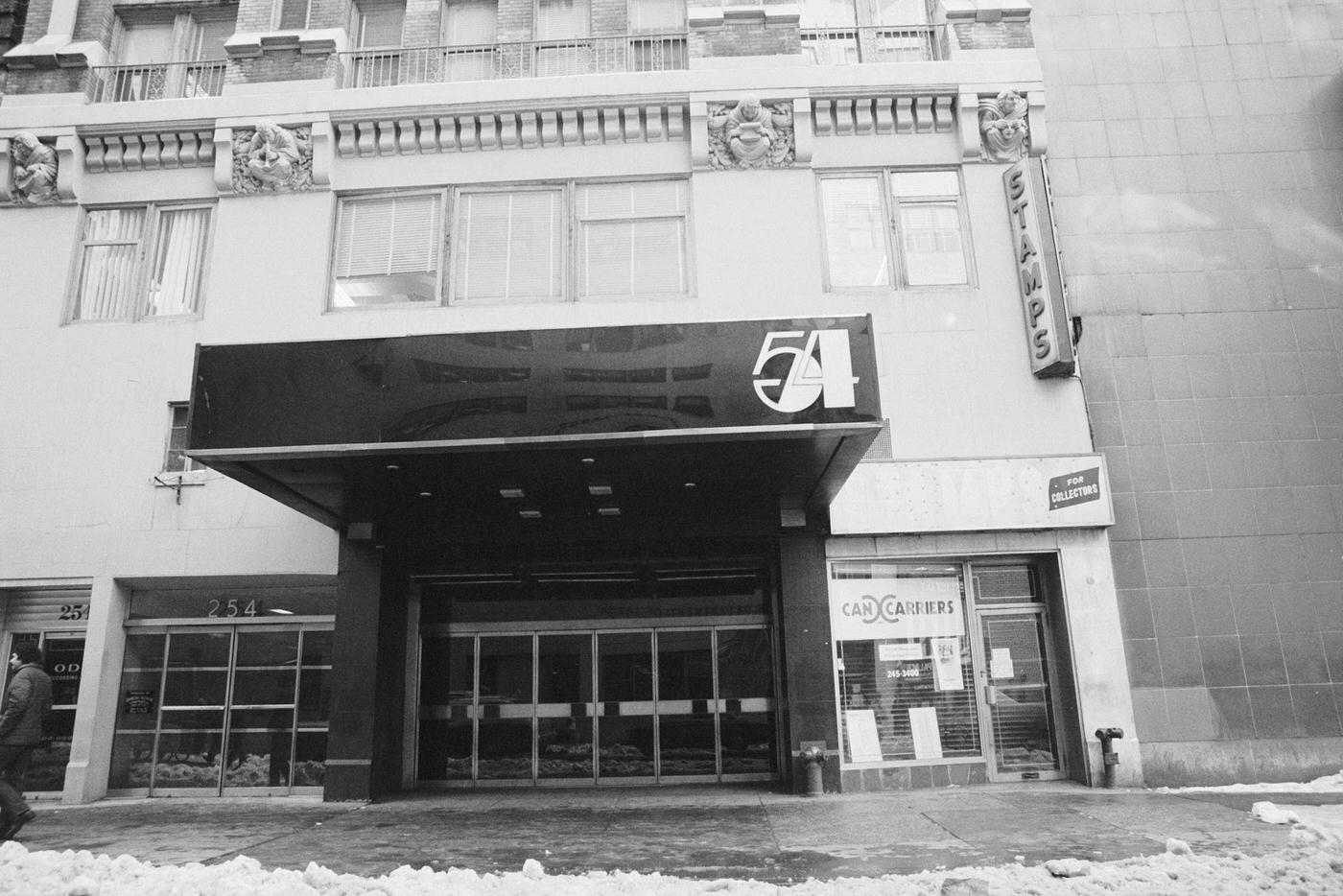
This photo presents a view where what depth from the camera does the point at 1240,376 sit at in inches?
502

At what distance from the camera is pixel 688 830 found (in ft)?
29.5

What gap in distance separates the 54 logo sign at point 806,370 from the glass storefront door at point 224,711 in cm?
791

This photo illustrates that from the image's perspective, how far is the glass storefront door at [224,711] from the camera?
1262 cm

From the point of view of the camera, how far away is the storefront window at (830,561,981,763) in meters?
12.0

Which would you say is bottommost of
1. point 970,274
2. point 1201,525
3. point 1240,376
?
point 1201,525

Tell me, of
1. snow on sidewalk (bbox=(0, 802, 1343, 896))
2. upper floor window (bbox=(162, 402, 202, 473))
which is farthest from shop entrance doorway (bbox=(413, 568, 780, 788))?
snow on sidewalk (bbox=(0, 802, 1343, 896))

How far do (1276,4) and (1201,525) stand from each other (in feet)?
28.0

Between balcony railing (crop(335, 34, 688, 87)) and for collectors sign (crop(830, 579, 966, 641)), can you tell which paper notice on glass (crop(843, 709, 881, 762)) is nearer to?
for collectors sign (crop(830, 579, 966, 641))

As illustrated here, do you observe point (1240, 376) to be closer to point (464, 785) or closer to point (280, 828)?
point (464, 785)

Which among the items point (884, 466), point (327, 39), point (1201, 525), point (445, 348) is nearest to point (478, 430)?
point (445, 348)

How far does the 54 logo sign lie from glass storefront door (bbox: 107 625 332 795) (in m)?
7.91

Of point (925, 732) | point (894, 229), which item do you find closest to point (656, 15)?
point (894, 229)

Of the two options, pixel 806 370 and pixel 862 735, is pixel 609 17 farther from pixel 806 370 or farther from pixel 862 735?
pixel 862 735

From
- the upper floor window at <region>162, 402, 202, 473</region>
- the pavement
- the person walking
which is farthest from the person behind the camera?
the upper floor window at <region>162, 402, 202, 473</region>
